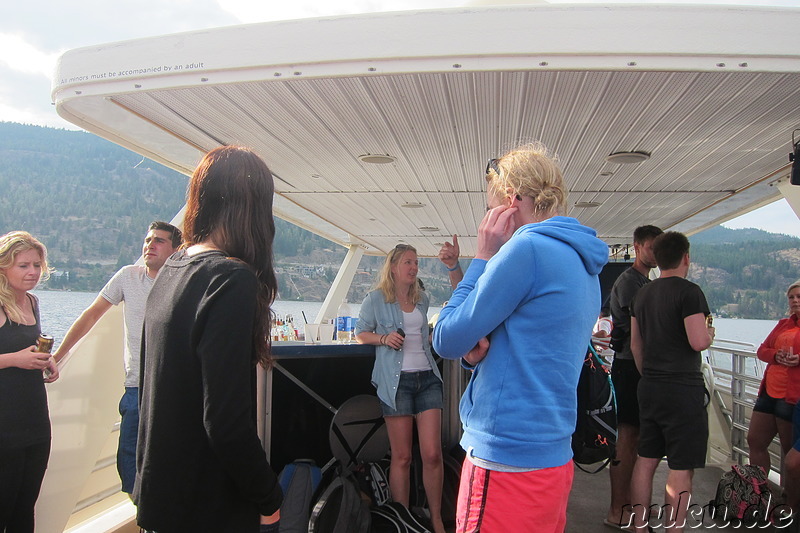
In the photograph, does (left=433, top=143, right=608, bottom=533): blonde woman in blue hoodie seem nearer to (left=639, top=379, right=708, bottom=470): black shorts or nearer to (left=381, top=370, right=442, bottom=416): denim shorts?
(left=639, top=379, right=708, bottom=470): black shorts

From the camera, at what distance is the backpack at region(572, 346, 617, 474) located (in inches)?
86.1

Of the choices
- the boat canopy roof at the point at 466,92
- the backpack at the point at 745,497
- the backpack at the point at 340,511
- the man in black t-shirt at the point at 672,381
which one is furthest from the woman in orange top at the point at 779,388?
the backpack at the point at 340,511

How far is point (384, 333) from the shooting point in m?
3.78

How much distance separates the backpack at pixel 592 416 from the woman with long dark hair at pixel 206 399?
4.01 ft

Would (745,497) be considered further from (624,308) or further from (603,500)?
(624,308)

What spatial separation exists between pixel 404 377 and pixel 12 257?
227cm

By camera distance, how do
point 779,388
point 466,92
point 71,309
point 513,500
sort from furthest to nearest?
point 71,309 < point 779,388 < point 466,92 < point 513,500

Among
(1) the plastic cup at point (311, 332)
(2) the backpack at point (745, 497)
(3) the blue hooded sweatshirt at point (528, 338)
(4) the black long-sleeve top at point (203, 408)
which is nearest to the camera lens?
(4) the black long-sleeve top at point (203, 408)

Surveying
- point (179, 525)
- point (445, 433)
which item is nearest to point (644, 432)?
point (445, 433)

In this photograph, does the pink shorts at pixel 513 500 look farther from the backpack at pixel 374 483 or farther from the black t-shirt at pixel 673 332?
the backpack at pixel 374 483

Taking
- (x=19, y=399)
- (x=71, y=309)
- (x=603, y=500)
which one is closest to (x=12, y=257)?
(x=19, y=399)

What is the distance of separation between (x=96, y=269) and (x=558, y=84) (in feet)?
93.3

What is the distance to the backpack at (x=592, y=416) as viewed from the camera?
2188mm

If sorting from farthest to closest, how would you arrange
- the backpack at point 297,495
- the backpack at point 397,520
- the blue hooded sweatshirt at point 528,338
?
the backpack at point 397,520
the backpack at point 297,495
the blue hooded sweatshirt at point 528,338
